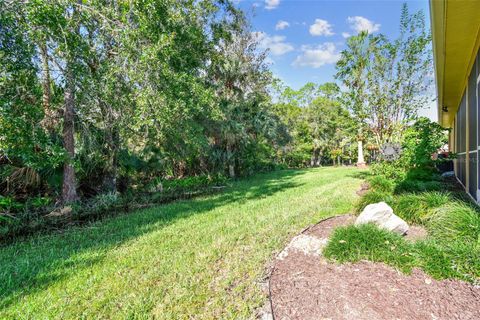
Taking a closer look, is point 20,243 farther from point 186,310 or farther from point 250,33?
point 250,33

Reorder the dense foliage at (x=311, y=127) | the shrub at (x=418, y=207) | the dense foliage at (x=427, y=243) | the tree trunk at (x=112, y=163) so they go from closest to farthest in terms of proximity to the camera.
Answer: the dense foliage at (x=427, y=243), the shrub at (x=418, y=207), the tree trunk at (x=112, y=163), the dense foliage at (x=311, y=127)

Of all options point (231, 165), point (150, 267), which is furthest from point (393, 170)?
point (231, 165)

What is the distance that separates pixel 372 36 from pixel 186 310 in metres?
10.5

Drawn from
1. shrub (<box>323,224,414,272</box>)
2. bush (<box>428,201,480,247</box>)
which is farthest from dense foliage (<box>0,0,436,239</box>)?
bush (<box>428,201,480,247</box>)

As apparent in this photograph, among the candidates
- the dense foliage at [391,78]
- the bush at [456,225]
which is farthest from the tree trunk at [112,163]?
the dense foliage at [391,78]

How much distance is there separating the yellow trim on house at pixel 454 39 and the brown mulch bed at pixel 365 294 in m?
3.39

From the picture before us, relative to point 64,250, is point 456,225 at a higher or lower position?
higher

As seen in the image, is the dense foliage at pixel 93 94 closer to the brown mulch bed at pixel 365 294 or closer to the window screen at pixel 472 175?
the brown mulch bed at pixel 365 294

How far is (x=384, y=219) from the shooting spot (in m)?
3.52

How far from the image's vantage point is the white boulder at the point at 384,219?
3455 mm

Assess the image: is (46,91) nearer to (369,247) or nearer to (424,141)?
(369,247)

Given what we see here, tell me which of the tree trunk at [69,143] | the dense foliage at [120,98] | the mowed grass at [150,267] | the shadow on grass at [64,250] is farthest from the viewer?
the tree trunk at [69,143]

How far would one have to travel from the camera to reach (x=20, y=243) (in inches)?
165

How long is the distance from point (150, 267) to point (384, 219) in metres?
3.22
